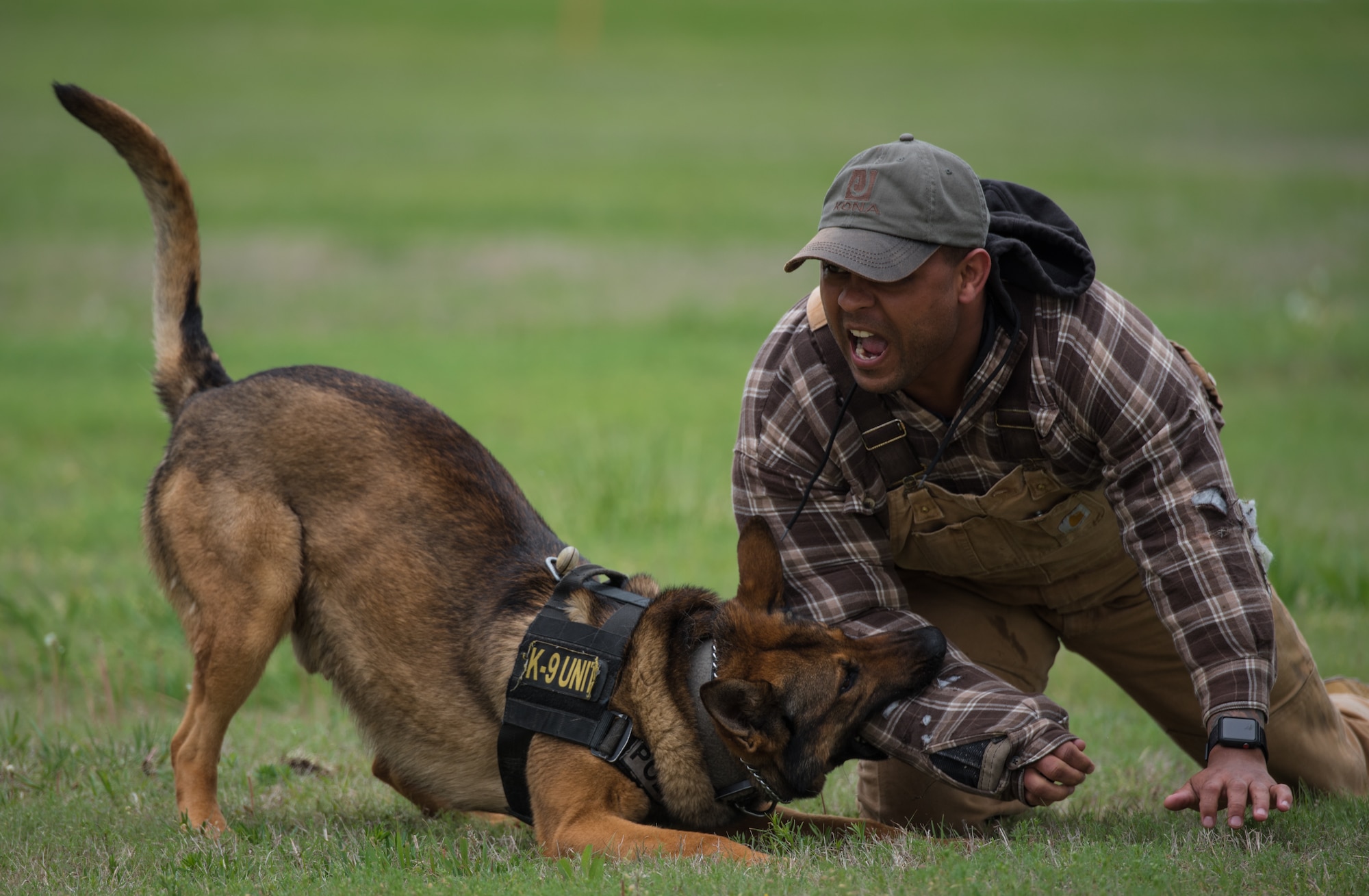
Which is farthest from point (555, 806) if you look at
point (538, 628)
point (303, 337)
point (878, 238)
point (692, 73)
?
point (692, 73)

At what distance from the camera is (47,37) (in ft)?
165

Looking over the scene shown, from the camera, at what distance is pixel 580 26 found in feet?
192

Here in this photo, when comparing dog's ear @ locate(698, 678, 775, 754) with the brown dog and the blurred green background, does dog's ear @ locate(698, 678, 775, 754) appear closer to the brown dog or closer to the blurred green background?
the brown dog

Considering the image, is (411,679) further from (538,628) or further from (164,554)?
(164,554)

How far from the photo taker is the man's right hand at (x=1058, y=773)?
3857mm

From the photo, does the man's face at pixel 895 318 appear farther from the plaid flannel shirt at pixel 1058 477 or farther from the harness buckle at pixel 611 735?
the harness buckle at pixel 611 735

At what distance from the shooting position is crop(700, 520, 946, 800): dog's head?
13.6ft

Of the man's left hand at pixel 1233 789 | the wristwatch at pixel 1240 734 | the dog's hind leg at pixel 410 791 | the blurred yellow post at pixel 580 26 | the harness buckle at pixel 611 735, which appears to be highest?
the blurred yellow post at pixel 580 26

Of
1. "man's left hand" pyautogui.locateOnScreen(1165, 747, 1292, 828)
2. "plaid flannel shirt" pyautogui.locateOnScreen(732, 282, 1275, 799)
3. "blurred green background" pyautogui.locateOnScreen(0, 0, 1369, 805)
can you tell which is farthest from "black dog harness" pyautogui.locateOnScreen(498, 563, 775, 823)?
"blurred green background" pyautogui.locateOnScreen(0, 0, 1369, 805)

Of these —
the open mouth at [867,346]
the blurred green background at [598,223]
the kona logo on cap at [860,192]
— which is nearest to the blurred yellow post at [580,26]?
the blurred green background at [598,223]

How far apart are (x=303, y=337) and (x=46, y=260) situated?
298 inches

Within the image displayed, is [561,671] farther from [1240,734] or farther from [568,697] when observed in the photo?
[1240,734]

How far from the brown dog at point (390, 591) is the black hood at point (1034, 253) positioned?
45.5 inches

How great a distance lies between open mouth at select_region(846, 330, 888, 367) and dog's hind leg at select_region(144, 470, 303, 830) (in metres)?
2.16
